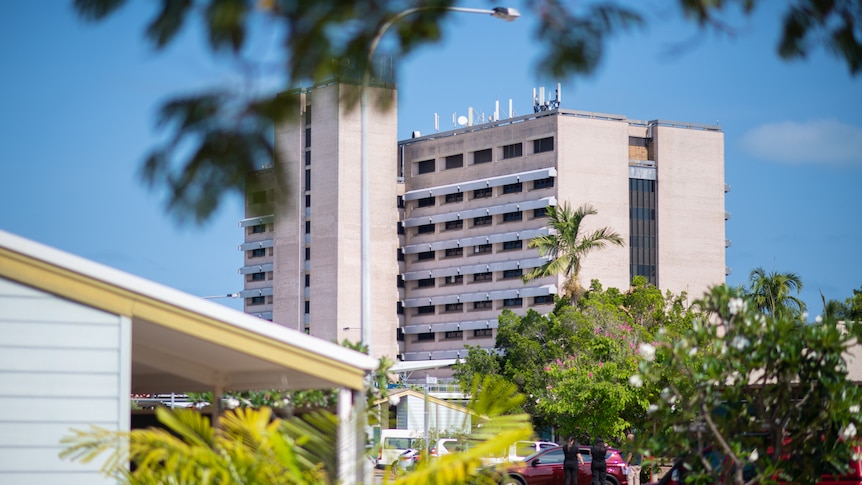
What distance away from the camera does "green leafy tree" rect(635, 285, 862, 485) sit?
13.8 m

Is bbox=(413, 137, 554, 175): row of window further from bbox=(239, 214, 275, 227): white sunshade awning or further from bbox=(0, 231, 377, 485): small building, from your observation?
bbox=(239, 214, 275, 227): white sunshade awning

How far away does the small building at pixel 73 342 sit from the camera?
34.4 feet

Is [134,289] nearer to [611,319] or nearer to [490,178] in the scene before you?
[611,319]

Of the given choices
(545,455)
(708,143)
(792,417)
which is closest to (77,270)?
(792,417)

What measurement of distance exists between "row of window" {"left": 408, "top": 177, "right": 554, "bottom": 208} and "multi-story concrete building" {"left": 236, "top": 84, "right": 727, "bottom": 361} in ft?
0.33

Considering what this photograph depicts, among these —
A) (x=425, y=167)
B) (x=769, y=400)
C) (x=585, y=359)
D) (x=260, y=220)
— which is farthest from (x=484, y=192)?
(x=260, y=220)

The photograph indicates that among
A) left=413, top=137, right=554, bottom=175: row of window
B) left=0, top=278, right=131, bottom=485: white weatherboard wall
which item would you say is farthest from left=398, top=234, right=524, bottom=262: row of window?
left=0, top=278, right=131, bottom=485: white weatherboard wall

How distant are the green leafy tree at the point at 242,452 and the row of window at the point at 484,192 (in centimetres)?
8224

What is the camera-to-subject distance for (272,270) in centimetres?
10556

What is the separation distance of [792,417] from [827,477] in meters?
3.93

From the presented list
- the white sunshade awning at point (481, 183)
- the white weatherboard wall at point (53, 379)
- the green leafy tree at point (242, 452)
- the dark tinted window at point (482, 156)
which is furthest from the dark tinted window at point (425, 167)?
the green leafy tree at point (242, 452)

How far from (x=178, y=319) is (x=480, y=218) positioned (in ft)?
285

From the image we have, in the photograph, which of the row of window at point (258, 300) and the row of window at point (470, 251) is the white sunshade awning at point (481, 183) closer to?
the row of window at point (470, 251)

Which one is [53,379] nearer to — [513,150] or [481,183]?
[513,150]
